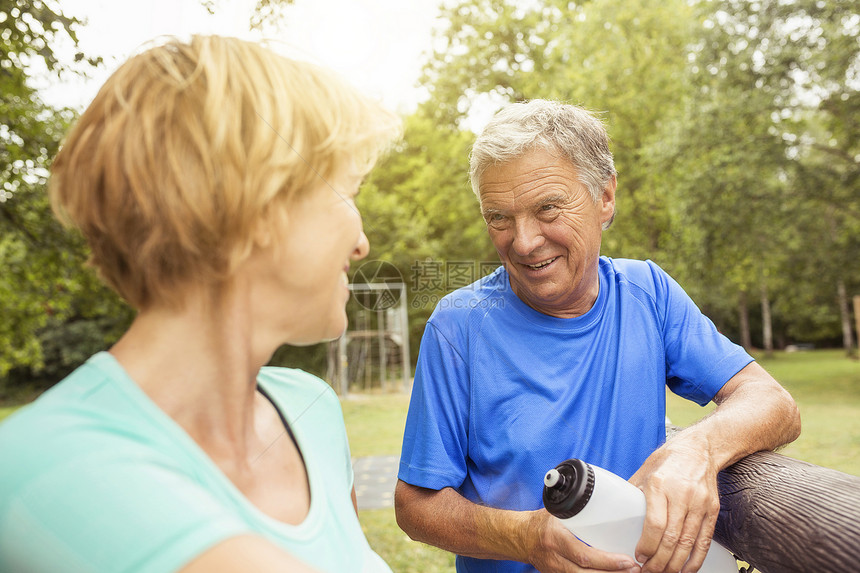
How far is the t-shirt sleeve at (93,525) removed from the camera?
582mm

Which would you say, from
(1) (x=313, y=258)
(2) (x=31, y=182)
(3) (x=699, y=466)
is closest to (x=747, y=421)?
(3) (x=699, y=466)

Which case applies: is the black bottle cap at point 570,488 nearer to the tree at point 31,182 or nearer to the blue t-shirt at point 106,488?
the blue t-shirt at point 106,488

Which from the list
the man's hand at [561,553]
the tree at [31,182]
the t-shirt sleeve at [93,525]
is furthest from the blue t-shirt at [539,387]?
the tree at [31,182]

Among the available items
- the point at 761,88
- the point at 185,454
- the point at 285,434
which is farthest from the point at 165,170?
the point at 761,88

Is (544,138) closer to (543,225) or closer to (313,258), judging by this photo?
(543,225)

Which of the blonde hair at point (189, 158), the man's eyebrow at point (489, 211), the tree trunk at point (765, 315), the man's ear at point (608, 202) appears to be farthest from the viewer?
the tree trunk at point (765, 315)

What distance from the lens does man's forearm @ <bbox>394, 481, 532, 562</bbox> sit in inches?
52.0

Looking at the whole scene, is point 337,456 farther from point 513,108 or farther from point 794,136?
point 794,136

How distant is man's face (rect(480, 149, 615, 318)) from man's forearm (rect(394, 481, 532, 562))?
0.54 metres

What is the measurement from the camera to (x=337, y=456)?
42.0 inches

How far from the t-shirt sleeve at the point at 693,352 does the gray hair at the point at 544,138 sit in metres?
0.36

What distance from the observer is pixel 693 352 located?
5.28ft

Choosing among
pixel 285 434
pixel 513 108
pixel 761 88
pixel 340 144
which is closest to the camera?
pixel 340 144

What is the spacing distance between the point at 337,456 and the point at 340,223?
44 centimetres
